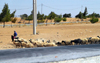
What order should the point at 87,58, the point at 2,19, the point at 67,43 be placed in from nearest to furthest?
1. the point at 87,58
2. the point at 67,43
3. the point at 2,19

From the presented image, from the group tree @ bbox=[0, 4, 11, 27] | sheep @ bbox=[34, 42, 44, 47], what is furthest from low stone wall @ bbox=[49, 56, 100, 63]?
tree @ bbox=[0, 4, 11, 27]

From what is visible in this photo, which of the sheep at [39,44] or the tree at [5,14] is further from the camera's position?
the tree at [5,14]

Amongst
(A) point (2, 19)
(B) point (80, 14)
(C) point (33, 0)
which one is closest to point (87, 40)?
(C) point (33, 0)

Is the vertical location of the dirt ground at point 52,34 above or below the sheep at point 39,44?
below

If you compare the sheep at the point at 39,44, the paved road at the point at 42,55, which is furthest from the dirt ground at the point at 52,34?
the paved road at the point at 42,55

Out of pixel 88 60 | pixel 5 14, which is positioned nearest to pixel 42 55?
pixel 88 60

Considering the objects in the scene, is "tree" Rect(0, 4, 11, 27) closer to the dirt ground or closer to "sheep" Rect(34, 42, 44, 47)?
the dirt ground

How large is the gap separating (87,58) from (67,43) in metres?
7.45

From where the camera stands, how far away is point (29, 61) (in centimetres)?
683

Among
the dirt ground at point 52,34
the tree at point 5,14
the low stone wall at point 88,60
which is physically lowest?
the dirt ground at point 52,34

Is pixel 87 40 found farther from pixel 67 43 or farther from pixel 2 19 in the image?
pixel 2 19

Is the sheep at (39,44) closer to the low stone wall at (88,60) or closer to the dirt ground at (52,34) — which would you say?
the dirt ground at (52,34)

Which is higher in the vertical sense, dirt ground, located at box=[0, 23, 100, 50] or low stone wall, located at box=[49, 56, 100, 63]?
low stone wall, located at box=[49, 56, 100, 63]

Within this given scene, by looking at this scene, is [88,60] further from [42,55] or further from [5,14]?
[5,14]
